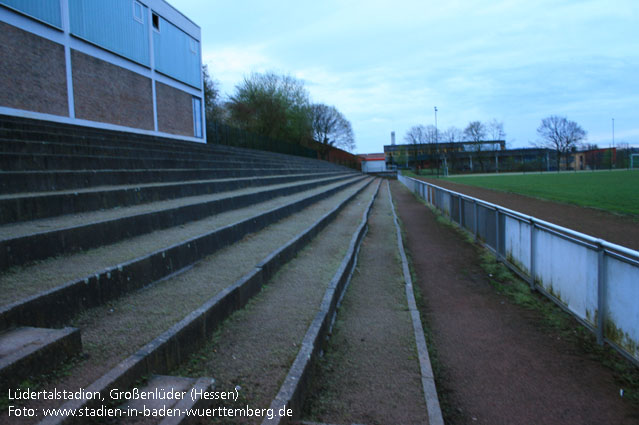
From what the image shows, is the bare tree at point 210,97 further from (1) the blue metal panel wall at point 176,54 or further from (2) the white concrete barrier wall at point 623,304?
(2) the white concrete barrier wall at point 623,304

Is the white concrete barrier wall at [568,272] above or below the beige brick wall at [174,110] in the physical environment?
below

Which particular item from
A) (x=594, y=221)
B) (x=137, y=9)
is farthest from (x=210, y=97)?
(x=594, y=221)

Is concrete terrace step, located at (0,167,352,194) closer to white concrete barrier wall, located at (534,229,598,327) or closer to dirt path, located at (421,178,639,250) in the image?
white concrete barrier wall, located at (534,229,598,327)

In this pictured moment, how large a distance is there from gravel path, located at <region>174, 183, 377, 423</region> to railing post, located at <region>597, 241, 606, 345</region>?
2899mm

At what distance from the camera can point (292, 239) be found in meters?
6.43

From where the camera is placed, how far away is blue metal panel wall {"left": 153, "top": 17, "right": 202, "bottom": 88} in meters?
18.2

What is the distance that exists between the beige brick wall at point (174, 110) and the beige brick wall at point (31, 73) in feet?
18.9

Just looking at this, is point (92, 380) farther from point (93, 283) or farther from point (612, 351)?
point (612, 351)

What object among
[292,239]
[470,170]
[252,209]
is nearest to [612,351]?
[292,239]

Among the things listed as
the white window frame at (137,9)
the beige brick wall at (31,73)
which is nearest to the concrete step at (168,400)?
the beige brick wall at (31,73)

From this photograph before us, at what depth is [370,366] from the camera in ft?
11.5

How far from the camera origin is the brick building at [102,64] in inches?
435

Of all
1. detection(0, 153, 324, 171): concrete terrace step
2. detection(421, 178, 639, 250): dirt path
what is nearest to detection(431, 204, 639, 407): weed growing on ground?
detection(421, 178, 639, 250): dirt path

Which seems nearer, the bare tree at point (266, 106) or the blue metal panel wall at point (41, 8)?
the blue metal panel wall at point (41, 8)
